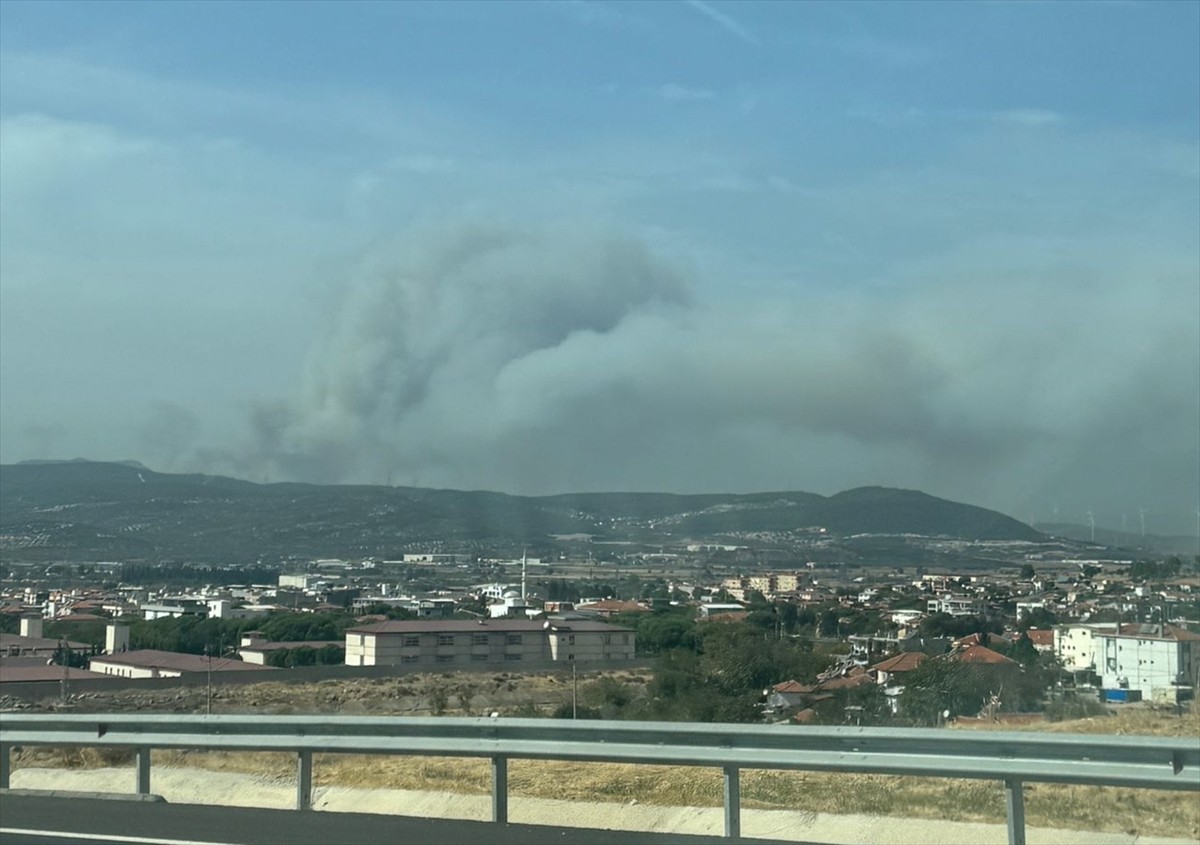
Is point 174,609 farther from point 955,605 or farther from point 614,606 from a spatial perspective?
point 955,605

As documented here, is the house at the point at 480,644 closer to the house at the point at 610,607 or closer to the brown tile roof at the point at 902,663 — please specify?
the house at the point at 610,607

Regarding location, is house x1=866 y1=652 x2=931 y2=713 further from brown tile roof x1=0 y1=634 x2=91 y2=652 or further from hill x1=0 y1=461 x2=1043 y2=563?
hill x1=0 y1=461 x2=1043 y2=563

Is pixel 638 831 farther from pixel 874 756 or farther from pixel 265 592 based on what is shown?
pixel 265 592

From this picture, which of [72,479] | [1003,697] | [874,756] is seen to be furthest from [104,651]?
[72,479]

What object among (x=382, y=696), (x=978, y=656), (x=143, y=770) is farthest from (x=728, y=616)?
(x=143, y=770)

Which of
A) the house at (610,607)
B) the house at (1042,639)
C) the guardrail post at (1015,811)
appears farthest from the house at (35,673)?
the guardrail post at (1015,811)

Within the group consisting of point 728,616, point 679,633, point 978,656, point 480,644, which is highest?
point 978,656
